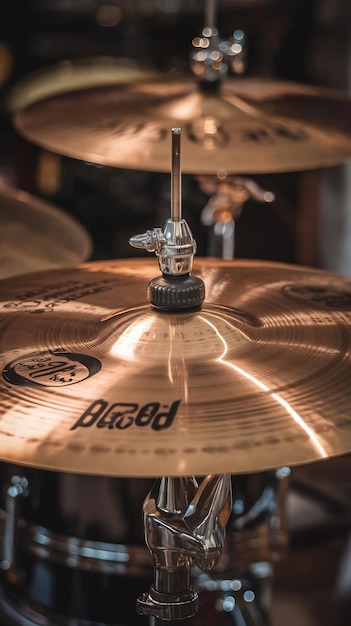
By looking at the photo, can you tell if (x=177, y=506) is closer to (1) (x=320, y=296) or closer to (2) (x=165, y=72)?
(1) (x=320, y=296)

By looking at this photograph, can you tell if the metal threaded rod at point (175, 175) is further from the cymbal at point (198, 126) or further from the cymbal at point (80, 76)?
the cymbal at point (80, 76)

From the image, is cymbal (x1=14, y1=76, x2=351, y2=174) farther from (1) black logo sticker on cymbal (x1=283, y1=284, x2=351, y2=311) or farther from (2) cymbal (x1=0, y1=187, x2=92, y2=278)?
(1) black logo sticker on cymbal (x1=283, y1=284, x2=351, y2=311)

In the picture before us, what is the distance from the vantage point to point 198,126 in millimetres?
1275

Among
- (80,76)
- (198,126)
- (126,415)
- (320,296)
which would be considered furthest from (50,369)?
(80,76)

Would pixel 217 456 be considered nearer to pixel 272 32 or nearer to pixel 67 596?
pixel 67 596

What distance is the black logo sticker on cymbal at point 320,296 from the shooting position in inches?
34.5

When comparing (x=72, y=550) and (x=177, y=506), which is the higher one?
(x=177, y=506)

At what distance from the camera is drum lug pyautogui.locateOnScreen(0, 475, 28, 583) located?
3.87ft

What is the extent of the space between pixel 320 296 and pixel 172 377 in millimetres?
219

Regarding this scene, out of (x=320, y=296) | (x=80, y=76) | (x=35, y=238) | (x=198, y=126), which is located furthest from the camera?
(x=80, y=76)

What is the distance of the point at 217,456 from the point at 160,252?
201mm

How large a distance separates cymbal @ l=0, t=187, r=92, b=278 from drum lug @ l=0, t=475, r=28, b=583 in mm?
256

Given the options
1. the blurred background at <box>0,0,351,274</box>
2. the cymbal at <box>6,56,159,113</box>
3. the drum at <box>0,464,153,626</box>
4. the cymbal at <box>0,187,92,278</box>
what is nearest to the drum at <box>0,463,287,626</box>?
the drum at <box>0,464,153,626</box>

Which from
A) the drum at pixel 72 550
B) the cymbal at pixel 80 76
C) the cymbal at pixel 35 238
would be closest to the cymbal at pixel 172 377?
the cymbal at pixel 35 238
